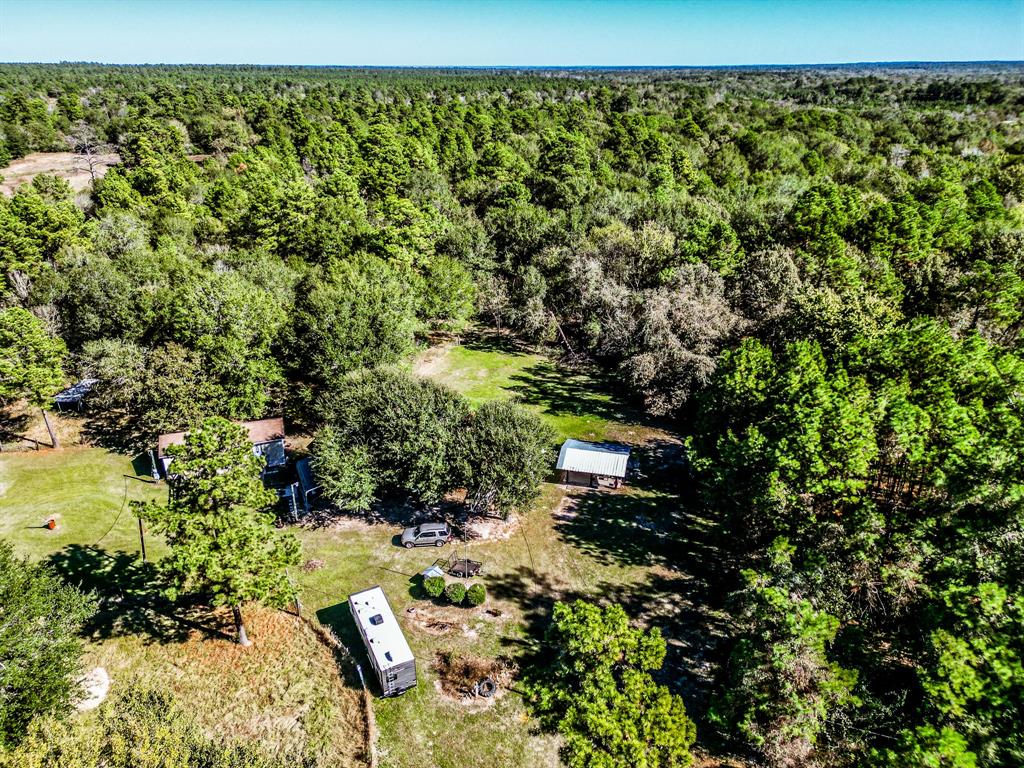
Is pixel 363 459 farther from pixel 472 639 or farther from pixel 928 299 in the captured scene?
pixel 928 299

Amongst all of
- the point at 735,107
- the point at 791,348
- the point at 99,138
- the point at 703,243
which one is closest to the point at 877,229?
the point at 703,243

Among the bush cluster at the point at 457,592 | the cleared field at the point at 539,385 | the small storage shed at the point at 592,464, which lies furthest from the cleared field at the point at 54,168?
the bush cluster at the point at 457,592

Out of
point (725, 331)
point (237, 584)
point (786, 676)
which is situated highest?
point (725, 331)

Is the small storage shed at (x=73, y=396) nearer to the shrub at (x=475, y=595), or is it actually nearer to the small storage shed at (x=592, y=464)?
the shrub at (x=475, y=595)

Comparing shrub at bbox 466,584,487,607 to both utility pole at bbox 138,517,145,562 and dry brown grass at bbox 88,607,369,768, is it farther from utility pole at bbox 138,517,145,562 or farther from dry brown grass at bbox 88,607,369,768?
utility pole at bbox 138,517,145,562

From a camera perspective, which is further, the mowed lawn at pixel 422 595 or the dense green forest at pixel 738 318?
the mowed lawn at pixel 422 595

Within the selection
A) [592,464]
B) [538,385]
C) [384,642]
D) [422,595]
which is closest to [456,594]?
[422,595]

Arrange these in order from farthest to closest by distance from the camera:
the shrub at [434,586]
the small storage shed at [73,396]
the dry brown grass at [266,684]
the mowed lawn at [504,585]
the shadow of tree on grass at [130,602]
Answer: the small storage shed at [73,396] < the shrub at [434,586] < the shadow of tree on grass at [130,602] < the mowed lawn at [504,585] < the dry brown grass at [266,684]

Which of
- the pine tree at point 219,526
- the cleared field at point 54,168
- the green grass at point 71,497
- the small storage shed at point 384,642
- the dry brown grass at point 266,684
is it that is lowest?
the green grass at point 71,497
